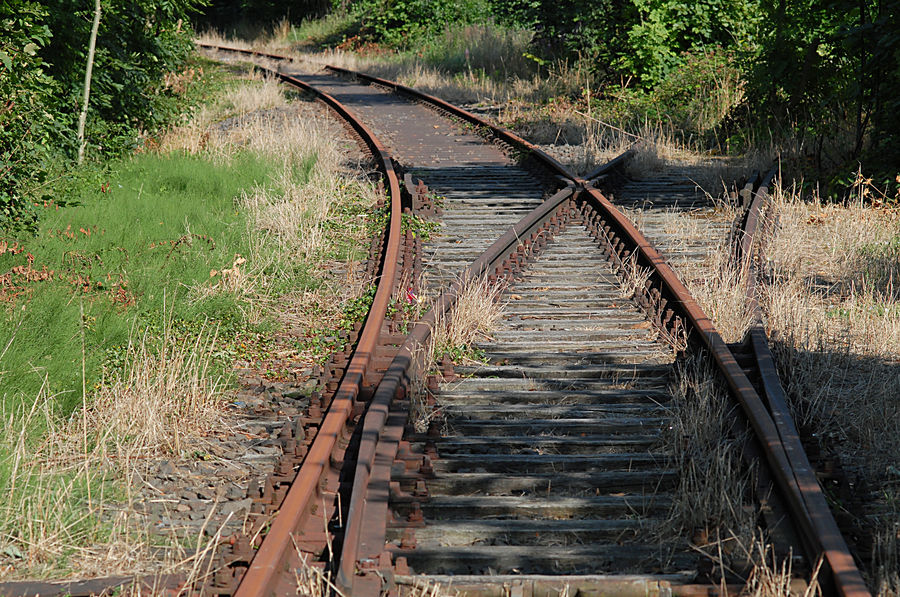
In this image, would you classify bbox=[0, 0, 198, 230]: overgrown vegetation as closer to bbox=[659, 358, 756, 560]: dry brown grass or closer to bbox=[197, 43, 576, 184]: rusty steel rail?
bbox=[197, 43, 576, 184]: rusty steel rail

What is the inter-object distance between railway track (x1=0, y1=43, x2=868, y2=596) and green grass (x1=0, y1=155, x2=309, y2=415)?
1465 millimetres

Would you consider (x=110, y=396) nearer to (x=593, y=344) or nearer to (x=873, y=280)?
(x=593, y=344)

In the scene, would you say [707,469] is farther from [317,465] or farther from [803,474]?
Answer: [317,465]

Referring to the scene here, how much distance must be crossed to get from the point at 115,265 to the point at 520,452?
14.1 feet

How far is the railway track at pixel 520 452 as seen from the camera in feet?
12.0

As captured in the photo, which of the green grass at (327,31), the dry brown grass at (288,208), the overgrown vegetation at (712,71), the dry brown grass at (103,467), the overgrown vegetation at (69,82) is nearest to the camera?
the dry brown grass at (103,467)

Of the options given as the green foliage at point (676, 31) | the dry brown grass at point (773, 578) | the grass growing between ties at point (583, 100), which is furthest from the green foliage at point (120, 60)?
the dry brown grass at point (773, 578)

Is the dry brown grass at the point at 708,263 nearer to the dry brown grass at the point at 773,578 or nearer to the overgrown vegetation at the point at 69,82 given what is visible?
the dry brown grass at the point at 773,578

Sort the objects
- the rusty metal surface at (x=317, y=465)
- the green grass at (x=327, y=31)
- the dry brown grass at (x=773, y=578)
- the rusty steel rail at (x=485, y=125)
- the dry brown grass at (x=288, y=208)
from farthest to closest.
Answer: the green grass at (x=327, y=31) < the rusty steel rail at (x=485, y=125) < the dry brown grass at (x=288, y=208) < the rusty metal surface at (x=317, y=465) < the dry brown grass at (x=773, y=578)

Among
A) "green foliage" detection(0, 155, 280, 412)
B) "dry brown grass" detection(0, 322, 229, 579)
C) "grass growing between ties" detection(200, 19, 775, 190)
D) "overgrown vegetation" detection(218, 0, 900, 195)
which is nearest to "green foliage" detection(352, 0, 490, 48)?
"overgrown vegetation" detection(218, 0, 900, 195)

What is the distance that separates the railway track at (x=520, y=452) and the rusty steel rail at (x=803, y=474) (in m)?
0.01

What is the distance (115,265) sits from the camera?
750cm

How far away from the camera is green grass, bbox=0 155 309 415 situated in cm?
559

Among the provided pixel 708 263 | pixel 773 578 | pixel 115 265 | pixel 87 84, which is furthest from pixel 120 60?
pixel 773 578
